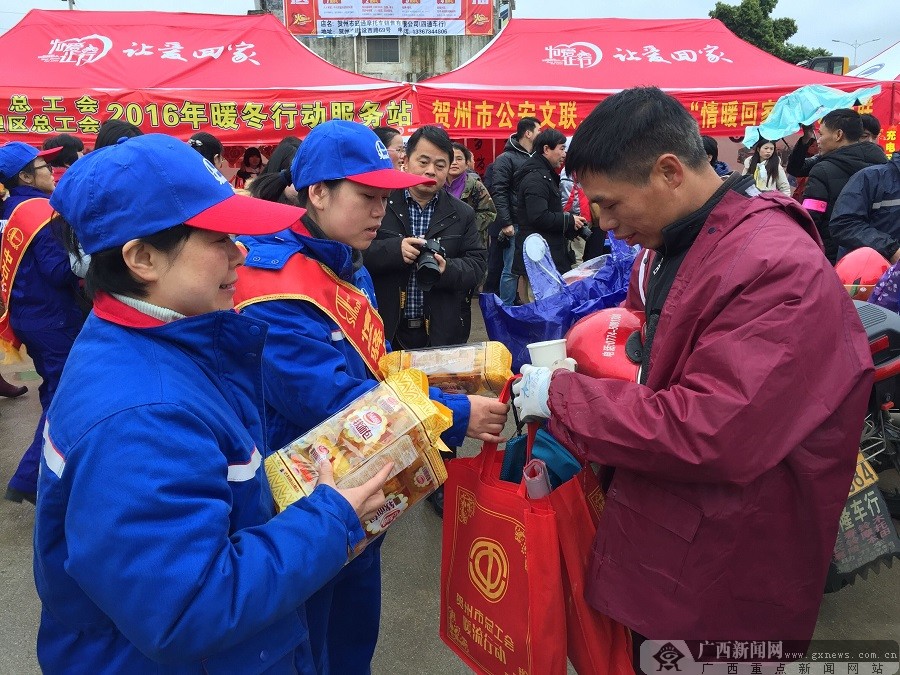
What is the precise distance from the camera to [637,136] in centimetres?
143

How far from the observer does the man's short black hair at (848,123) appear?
4.52 m

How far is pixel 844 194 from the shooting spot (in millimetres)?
3988

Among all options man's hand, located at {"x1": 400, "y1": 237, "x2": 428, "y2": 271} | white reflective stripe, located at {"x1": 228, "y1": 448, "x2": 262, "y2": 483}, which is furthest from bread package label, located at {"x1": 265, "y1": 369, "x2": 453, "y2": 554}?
man's hand, located at {"x1": 400, "y1": 237, "x2": 428, "y2": 271}

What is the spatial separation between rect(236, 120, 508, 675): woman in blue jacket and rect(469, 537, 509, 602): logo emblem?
0.29 metres

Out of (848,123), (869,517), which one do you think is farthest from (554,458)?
(848,123)

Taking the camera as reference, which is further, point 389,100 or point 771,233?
point 389,100

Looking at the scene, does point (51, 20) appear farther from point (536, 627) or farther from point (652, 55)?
point (536, 627)

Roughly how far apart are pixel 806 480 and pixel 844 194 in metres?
3.33

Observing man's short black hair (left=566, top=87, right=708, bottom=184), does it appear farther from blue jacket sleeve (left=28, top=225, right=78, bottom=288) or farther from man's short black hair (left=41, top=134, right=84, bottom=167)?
man's short black hair (left=41, top=134, right=84, bottom=167)

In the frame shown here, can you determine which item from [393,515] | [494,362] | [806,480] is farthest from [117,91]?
[806,480]

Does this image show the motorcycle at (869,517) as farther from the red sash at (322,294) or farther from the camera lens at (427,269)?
the camera lens at (427,269)

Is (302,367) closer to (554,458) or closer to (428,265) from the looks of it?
(554,458)

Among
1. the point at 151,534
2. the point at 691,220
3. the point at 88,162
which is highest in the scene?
the point at 88,162

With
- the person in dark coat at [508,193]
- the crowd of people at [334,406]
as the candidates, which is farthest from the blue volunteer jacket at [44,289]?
the person in dark coat at [508,193]
